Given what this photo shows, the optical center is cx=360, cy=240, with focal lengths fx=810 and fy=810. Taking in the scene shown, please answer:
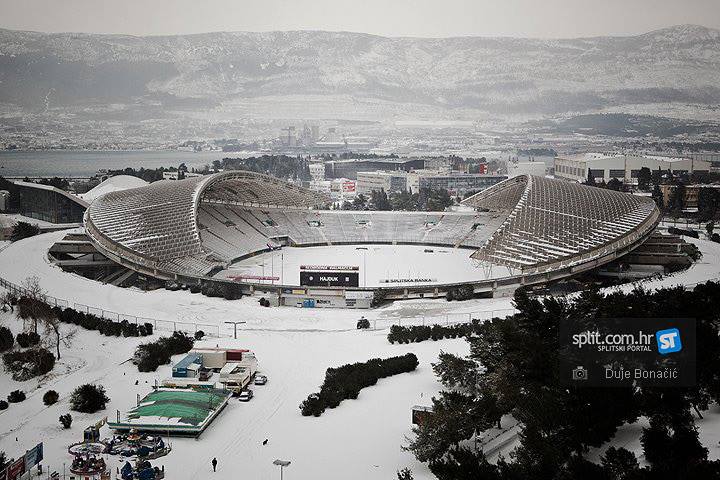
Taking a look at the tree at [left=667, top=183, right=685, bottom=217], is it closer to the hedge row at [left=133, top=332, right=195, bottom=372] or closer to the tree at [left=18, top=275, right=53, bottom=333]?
the hedge row at [left=133, top=332, right=195, bottom=372]

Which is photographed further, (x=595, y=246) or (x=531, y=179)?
(x=531, y=179)

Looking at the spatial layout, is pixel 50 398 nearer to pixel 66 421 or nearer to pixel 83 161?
pixel 66 421

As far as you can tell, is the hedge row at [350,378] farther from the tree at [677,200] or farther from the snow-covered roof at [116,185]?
the snow-covered roof at [116,185]

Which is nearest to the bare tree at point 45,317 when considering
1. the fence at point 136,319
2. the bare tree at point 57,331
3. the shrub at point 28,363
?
the bare tree at point 57,331

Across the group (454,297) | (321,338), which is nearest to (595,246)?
(454,297)

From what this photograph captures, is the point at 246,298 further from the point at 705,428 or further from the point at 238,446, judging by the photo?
the point at 705,428

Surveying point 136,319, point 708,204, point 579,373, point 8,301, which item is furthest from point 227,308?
point 708,204

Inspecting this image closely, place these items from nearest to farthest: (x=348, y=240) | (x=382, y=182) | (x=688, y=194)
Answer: (x=348, y=240) → (x=688, y=194) → (x=382, y=182)
